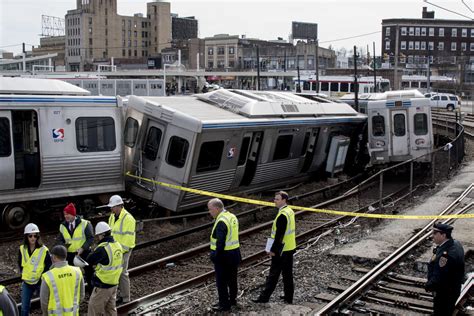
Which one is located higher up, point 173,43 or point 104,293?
point 173,43

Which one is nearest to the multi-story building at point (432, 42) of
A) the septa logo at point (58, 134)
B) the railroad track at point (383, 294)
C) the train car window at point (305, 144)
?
the train car window at point (305, 144)

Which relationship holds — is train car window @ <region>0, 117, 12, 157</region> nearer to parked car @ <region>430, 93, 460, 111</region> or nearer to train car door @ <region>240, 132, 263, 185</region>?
train car door @ <region>240, 132, 263, 185</region>

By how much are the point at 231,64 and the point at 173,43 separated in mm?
26102

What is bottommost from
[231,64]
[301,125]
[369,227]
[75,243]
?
[369,227]

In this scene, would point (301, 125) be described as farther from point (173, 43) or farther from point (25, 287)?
point (173, 43)

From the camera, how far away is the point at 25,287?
832 cm

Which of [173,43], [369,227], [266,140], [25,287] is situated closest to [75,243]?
[25,287]

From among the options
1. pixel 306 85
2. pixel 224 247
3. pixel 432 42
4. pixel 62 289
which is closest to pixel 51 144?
pixel 224 247

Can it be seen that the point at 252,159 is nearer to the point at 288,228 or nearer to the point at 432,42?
the point at 288,228

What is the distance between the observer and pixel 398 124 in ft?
76.0

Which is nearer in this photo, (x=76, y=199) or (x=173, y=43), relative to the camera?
(x=76, y=199)

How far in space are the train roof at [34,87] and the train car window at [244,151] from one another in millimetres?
4595

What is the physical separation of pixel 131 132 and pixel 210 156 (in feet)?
7.42

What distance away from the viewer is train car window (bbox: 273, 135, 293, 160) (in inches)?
728
